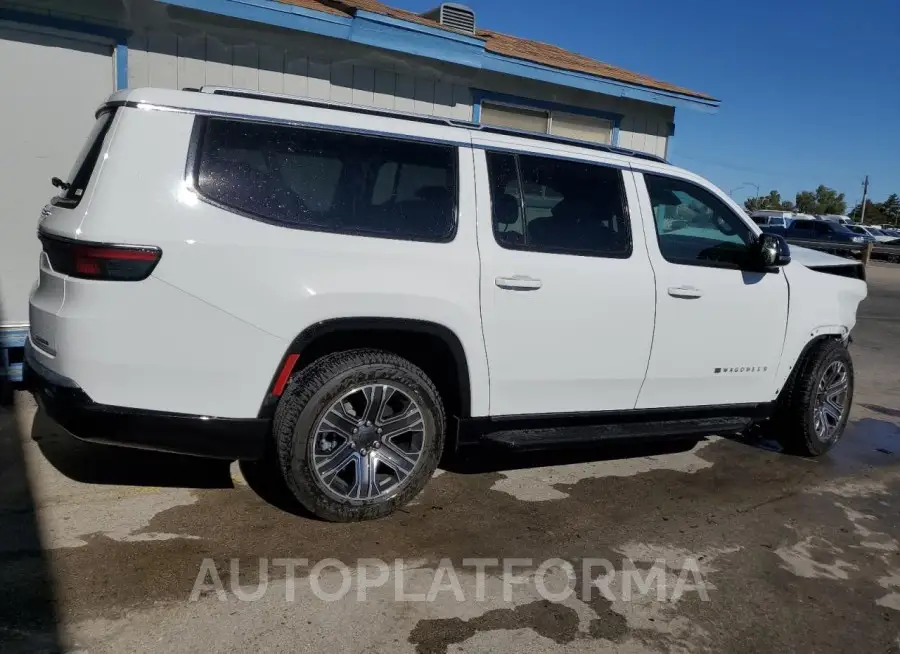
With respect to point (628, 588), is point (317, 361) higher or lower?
higher

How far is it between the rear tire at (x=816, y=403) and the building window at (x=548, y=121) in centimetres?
416

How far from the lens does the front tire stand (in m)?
3.54

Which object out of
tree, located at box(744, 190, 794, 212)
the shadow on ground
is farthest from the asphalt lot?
tree, located at box(744, 190, 794, 212)

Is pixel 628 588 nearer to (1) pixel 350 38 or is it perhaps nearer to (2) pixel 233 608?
(2) pixel 233 608

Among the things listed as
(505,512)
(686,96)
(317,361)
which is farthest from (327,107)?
(686,96)

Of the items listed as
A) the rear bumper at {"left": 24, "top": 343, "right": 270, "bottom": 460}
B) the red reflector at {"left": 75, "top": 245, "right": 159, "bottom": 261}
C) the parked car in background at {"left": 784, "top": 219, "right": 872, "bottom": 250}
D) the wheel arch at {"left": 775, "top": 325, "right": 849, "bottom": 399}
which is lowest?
the rear bumper at {"left": 24, "top": 343, "right": 270, "bottom": 460}

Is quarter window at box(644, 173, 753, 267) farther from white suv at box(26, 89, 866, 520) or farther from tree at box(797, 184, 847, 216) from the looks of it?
tree at box(797, 184, 847, 216)

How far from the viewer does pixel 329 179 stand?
359 cm

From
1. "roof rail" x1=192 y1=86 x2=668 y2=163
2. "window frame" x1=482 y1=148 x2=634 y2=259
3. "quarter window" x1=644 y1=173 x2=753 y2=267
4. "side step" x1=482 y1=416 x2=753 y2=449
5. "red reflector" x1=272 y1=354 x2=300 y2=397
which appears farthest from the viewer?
"quarter window" x1=644 y1=173 x2=753 y2=267

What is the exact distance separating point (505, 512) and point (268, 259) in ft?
6.10

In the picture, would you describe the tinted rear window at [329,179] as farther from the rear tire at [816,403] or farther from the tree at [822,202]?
the tree at [822,202]

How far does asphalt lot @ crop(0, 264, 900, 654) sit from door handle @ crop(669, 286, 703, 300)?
1.19 m

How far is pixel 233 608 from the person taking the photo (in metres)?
3.02

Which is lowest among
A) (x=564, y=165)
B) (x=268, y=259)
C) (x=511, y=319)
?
(x=511, y=319)
